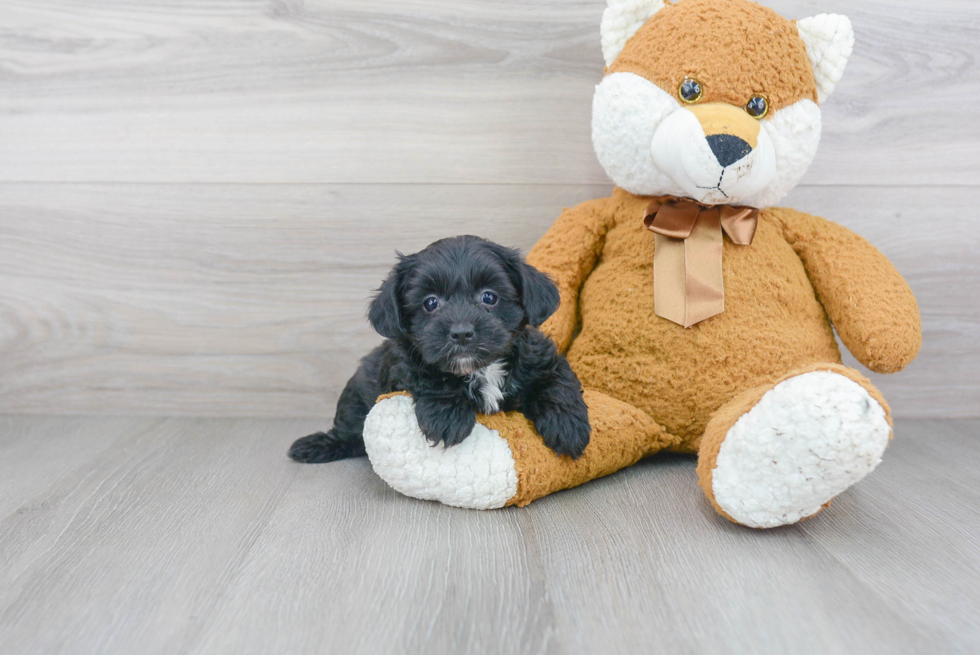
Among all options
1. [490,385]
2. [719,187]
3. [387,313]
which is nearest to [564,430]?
[490,385]

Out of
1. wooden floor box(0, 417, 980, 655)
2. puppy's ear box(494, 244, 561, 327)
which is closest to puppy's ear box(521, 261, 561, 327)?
puppy's ear box(494, 244, 561, 327)

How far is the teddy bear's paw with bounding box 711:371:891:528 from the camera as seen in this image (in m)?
1.06

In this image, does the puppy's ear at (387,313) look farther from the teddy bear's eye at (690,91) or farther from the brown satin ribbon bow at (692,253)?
the teddy bear's eye at (690,91)

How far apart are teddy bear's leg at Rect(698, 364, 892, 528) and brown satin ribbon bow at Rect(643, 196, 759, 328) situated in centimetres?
29

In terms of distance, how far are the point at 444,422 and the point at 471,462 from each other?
9 centimetres

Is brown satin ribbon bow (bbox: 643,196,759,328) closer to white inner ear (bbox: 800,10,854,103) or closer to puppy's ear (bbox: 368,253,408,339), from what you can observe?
white inner ear (bbox: 800,10,854,103)

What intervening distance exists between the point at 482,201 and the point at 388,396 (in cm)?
75

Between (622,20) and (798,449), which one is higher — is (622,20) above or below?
above

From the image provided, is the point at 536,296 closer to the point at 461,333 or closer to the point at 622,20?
the point at 461,333

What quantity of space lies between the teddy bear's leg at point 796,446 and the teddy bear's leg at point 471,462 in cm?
30

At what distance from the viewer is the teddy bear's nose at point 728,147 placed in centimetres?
131

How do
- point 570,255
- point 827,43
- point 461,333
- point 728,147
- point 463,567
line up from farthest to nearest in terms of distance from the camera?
point 570,255 → point 827,43 → point 728,147 → point 461,333 → point 463,567

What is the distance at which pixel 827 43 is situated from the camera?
1430mm

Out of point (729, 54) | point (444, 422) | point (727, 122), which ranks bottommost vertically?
point (444, 422)
